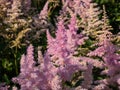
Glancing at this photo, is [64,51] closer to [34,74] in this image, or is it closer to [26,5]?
[34,74]

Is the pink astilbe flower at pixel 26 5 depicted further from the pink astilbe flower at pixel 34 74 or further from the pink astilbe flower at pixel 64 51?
the pink astilbe flower at pixel 34 74

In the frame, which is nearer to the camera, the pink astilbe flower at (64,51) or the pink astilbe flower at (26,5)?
the pink astilbe flower at (64,51)

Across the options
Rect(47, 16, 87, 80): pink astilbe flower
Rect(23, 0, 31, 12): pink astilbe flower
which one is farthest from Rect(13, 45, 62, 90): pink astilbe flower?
Rect(23, 0, 31, 12): pink astilbe flower

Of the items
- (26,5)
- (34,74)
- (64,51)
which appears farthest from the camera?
(26,5)

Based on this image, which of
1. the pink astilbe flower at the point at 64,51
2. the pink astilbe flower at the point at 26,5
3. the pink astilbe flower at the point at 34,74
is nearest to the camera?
the pink astilbe flower at the point at 34,74

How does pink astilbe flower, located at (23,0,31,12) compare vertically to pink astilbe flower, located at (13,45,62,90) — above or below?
above

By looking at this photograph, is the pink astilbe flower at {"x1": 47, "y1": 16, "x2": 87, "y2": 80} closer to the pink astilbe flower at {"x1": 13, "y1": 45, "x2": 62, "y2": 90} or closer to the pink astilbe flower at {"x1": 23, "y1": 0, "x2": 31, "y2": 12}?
the pink astilbe flower at {"x1": 13, "y1": 45, "x2": 62, "y2": 90}

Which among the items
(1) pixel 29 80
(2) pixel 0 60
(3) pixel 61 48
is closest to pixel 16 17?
(2) pixel 0 60

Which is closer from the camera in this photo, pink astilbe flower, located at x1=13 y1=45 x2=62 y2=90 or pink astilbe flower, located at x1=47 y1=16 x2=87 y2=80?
pink astilbe flower, located at x1=13 y1=45 x2=62 y2=90

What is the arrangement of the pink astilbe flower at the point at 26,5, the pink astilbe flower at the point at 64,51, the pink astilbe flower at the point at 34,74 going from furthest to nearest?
the pink astilbe flower at the point at 26,5 → the pink astilbe flower at the point at 64,51 → the pink astilbe flower at the point at 34,74

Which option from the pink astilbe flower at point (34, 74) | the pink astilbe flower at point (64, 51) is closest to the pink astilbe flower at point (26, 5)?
the pink astilbe flower at point (64, 51)

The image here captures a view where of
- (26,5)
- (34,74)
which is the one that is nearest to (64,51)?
(34,74)

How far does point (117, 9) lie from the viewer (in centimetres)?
Answer: 663

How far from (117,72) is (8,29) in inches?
63.5
